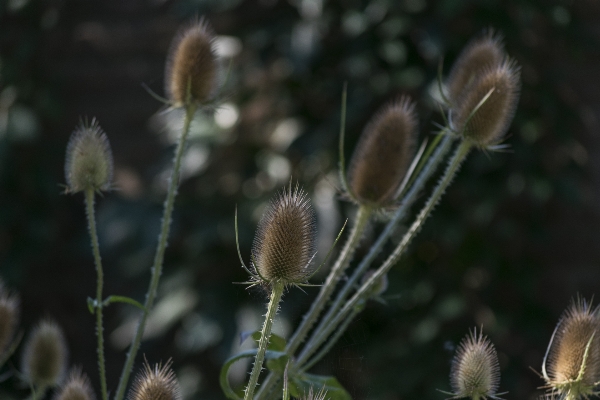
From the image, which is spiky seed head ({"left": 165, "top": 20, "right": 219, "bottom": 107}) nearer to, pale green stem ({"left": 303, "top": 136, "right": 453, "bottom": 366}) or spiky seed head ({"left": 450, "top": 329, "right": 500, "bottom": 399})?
pale green stem ({"left": 303, "top": 136, "right": 453, "bottom": 366})

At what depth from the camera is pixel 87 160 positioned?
720 millimetres

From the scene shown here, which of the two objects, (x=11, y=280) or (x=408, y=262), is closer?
(x=408, y=262)

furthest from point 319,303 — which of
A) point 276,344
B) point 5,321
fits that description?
point 5,321

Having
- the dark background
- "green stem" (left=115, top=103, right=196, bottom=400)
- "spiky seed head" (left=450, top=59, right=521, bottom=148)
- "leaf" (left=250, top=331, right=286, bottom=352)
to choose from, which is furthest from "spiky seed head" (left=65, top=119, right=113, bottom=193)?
the dark background

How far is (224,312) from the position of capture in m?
2.08

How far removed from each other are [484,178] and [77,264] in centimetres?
152

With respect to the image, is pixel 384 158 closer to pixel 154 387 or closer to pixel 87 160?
pixel 87 160

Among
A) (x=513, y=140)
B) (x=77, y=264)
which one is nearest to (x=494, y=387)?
(x=513, y=140)

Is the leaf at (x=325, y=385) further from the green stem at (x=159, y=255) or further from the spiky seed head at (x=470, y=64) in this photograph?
the spiky seed head at (x=470, y=64)

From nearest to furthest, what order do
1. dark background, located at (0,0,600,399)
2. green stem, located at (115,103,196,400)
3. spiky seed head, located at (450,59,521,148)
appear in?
1. green stem, located at (115,103,196,400)
2. spiky seed head, located at (450,59,521,148)
3. dark background, located at (0,0,600,399)

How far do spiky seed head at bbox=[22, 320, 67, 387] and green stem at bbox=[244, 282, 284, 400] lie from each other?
293mm

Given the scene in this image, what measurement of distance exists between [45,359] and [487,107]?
0.51 metres

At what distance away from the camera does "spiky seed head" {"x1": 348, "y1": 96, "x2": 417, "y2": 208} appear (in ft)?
2.66

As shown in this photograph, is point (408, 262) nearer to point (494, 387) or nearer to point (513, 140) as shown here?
point (513, 140)
